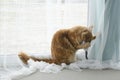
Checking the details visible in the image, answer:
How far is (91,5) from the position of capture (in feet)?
5.06

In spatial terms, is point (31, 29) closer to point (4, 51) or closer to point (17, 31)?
point (17, 31)

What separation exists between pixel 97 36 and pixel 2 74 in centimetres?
71

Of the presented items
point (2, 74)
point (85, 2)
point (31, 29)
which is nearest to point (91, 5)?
point (85, 2)

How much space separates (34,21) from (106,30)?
51cm

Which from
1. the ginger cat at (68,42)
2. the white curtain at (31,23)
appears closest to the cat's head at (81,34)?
the ginger cat at (68,42)

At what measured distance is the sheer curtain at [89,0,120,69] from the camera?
1.51 m

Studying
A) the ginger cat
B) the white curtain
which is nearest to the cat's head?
the ginger cat

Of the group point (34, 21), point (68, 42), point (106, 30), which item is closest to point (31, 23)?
point (34, 21)

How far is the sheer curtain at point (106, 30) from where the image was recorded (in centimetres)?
151

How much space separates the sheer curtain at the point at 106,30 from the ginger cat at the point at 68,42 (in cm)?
10

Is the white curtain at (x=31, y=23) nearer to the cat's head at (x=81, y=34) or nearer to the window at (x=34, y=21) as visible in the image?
the window at (x=34, y=21)

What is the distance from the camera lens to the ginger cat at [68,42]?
4.81 ft

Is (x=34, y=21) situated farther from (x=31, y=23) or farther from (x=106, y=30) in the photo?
(x=106, y=30)

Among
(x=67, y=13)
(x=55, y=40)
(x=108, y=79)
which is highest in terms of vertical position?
(x=67, y=13)
